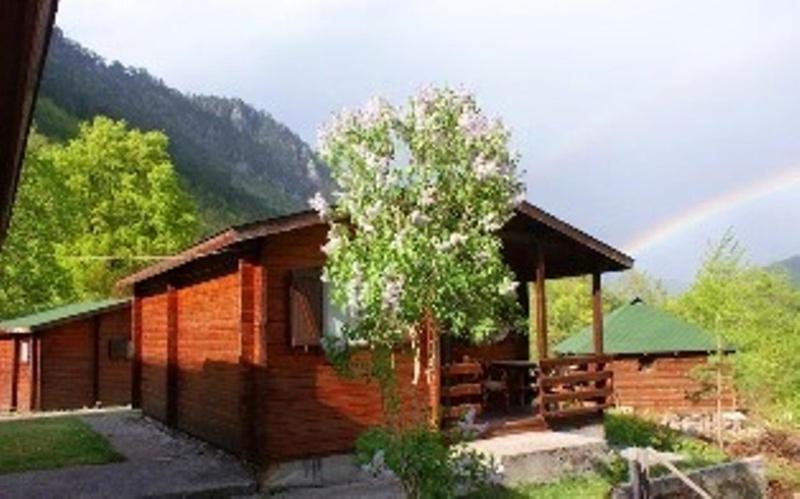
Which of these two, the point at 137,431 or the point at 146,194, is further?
the point at 146,194

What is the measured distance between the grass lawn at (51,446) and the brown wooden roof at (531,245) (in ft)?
13.0

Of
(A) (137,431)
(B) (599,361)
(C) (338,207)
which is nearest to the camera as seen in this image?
(C) (338,207)

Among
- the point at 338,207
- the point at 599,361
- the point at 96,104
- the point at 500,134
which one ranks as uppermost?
the point at 96,104

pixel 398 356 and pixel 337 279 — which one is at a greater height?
pixel 337 279

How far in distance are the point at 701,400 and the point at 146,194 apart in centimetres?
2785

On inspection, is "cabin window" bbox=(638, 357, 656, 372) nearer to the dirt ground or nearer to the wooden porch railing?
the dirt ground

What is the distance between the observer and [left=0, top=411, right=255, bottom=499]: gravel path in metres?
13.7

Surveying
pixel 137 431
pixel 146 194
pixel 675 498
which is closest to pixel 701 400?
pixel 675 498

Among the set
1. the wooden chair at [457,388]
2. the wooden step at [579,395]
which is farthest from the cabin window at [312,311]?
the wooden step at [579,395]

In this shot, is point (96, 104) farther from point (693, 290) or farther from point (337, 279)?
point (337, 279)

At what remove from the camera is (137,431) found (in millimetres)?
20750

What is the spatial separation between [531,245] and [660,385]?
17654mm

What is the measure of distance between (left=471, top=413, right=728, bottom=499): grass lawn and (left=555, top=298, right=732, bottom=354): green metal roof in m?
8.85

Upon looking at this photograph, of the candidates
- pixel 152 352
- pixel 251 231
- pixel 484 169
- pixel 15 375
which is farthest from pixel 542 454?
pixel 15 375
